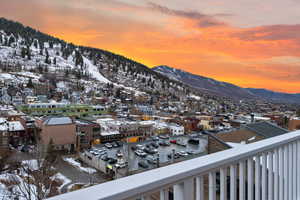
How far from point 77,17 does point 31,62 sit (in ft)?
159

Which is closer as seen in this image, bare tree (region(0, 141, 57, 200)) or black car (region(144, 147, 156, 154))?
bare tree (region(0, 141, 57, 200))

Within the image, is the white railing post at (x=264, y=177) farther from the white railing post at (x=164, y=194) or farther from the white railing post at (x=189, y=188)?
the white railing post at (x=164, y=194)

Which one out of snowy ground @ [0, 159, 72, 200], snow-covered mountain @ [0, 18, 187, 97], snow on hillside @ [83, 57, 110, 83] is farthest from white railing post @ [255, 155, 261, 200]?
snow on hillside @ [83, 57, 110, 83]

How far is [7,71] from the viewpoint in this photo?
45.9 metres

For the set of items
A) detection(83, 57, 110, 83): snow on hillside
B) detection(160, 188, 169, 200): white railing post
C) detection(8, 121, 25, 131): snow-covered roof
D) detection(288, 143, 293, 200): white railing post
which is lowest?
detection(8, 121, 25, 131): snow-covered roof

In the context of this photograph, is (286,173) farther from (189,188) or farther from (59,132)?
(59,132)

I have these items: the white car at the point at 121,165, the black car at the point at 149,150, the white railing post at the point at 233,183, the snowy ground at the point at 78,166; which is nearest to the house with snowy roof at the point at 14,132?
the snowy ground at the point at 78,166

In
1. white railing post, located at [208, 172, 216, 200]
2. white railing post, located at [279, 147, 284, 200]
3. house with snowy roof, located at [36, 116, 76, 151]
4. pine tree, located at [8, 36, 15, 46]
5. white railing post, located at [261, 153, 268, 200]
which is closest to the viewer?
white railing post, located at [208, 172, 216, 200]

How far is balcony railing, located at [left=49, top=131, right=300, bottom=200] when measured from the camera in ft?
1.69

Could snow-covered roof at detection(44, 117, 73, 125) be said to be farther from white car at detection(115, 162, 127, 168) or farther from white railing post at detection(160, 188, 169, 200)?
white railing post at detection(160, 188, 169, 200)

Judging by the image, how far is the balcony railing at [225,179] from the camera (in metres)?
0.52

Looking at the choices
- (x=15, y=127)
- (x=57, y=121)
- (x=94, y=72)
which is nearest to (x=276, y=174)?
(x=57, y=121)

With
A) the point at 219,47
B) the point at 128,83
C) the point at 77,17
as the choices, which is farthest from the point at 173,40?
the point at 128,83

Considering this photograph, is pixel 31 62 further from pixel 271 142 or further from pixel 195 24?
pixel 271 142
